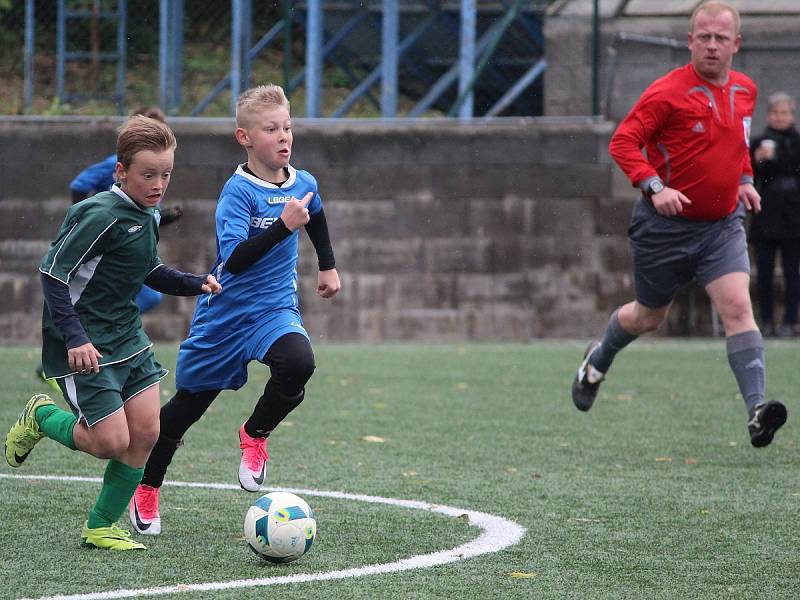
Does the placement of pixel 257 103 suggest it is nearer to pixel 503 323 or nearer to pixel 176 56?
pixel 503 323

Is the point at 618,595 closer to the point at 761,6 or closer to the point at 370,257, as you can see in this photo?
the point at 370,257

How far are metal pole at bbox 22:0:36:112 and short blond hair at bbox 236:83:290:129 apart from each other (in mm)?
10240

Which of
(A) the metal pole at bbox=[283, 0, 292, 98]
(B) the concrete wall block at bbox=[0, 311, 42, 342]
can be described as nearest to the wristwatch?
(A) the metal pole at bbox=[283, 0, 292, 98]

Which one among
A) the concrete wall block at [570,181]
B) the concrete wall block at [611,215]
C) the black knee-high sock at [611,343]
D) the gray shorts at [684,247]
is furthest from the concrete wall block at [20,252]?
the gray shorts at [684,247]

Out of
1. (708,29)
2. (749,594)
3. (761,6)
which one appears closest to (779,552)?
(749,594)

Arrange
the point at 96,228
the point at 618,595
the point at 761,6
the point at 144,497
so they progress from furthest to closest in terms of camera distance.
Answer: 1. the point at 761,6
2. the point at 144,497
3. the point at 96,228
4. the point at 618,595

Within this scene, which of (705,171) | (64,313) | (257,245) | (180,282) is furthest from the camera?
(705,171)

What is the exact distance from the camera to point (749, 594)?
4102mm

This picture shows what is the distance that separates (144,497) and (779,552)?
223 cm

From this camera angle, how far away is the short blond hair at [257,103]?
5375 millimetres

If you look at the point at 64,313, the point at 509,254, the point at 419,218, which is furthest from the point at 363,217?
the point at 64,313

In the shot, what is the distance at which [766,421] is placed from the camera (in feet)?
20.1

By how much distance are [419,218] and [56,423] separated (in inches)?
366

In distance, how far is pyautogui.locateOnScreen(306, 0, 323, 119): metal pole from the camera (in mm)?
14888
